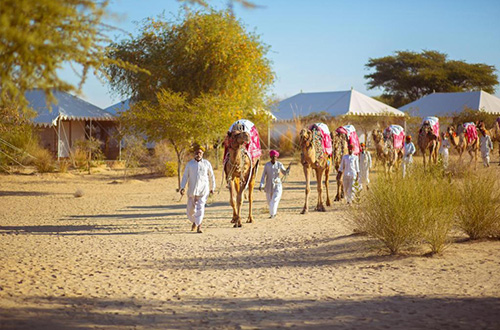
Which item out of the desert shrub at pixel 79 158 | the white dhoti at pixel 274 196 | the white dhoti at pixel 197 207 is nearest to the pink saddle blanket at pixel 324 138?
the white dhoti at pixel 274 196

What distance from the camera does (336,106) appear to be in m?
37.8

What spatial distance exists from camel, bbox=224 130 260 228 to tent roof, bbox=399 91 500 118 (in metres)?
30.3

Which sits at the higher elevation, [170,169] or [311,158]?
[311,158]

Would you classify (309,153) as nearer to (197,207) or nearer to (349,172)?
(349,172)

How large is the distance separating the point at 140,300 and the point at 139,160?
21.6m

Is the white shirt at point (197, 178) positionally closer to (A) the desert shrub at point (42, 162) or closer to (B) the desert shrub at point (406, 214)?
(B) the desert shrub at point (406, 214)

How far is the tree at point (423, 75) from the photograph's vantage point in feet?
184

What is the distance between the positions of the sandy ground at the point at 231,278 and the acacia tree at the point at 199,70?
283 inches

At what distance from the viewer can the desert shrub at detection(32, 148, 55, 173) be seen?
26609 millimetres

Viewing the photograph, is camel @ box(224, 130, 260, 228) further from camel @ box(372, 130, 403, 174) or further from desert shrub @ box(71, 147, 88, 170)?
desert shrub @ box(71, 147, 88, 170)

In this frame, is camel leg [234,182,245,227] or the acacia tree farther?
the acacia tree

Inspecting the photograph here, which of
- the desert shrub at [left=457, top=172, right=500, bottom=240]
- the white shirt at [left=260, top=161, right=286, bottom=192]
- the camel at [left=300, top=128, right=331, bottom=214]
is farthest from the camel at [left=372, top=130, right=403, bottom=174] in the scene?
the desert shrub at [left=457, top=172, right=500, bottom=240]

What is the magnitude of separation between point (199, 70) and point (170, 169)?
4.96 metres

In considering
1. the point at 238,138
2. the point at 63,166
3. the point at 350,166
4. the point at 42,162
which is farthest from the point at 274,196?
the point at 42,162
